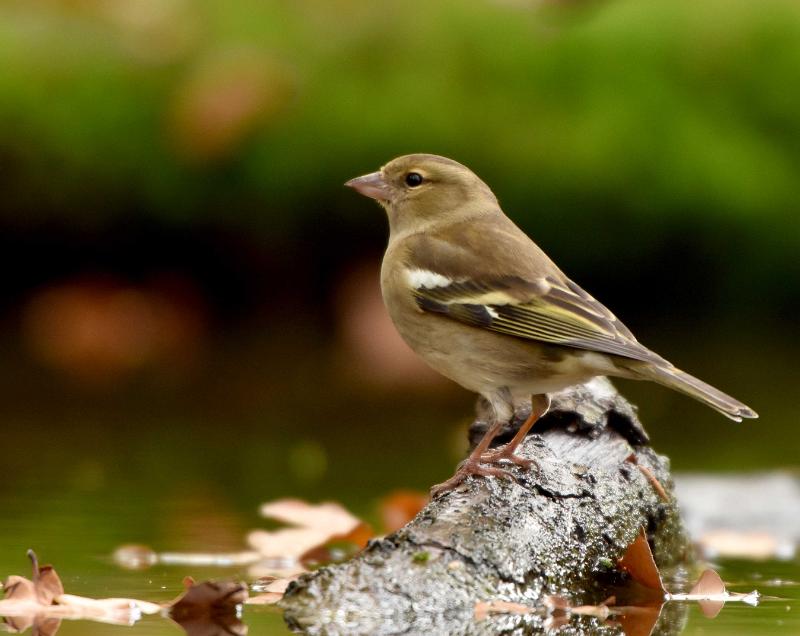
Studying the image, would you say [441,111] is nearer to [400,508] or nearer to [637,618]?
[400,508]

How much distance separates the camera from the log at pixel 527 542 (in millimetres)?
3541

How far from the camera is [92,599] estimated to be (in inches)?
154

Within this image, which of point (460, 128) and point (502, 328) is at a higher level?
point (460, 128)

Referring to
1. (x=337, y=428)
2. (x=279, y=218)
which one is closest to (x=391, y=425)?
(x=337, y=428)

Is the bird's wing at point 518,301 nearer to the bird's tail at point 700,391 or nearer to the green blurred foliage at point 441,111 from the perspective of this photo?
the bird's tail at point 700,391

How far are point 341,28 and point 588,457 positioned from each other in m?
7.30

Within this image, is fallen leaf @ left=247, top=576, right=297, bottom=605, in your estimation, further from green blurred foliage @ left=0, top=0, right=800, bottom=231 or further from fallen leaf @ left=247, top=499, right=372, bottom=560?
green blurred foliage @ left=0, top=0, right=800, bottom=231

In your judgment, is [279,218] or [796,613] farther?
[279,218]

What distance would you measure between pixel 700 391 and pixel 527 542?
693 mm

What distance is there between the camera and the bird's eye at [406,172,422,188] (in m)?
5.48

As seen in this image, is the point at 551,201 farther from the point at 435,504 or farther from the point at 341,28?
the point at 435,504

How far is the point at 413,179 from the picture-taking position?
5.49 metres

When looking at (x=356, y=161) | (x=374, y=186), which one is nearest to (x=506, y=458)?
(x=374, y=186)

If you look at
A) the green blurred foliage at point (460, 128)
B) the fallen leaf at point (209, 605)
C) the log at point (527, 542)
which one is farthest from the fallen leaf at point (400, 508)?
the green blurred foliage at point (460, 128)
